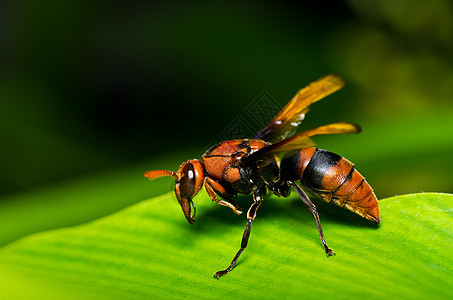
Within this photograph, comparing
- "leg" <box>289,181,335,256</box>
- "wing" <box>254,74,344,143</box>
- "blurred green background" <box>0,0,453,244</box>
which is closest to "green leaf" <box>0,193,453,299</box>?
"leg" <box>289,181,335,256</box>

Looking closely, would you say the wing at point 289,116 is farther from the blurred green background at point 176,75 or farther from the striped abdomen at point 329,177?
the blurred green background at point 176,75

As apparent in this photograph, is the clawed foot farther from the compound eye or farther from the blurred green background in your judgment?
the blurred green background

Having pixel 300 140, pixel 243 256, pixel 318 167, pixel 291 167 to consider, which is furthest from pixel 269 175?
pixel 243 256

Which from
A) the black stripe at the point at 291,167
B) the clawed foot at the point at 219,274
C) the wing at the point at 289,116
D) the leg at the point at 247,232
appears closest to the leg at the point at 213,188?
the leg at the point at 247,232

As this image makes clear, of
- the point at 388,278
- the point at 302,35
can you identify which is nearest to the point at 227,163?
the point at 388,278

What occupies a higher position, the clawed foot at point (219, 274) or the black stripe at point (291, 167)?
the black stripe at point (291, 167)

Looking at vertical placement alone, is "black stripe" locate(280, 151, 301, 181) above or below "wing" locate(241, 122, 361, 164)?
below

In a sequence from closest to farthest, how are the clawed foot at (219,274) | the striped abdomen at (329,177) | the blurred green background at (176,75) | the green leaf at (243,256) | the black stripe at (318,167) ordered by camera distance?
1. the green leaf at (243,256)
2. the clawed foot at (219,274)
3. the striped abdomen at (329,177)
4. the black stripe at (318,167)
5. the blurred green background at (176,75)
